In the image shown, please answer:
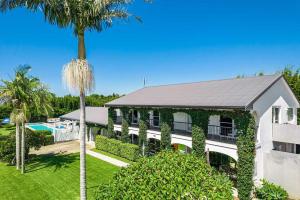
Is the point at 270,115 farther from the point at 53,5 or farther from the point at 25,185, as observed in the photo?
the point at 25,185

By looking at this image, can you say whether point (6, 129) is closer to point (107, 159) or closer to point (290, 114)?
point (107, 159)

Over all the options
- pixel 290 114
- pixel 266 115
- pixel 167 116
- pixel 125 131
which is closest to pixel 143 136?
pixel 125 131

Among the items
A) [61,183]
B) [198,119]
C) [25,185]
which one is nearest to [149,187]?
[198,119]

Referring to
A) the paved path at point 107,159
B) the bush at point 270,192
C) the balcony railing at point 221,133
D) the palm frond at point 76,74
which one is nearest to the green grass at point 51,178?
the paved path at point 107,159

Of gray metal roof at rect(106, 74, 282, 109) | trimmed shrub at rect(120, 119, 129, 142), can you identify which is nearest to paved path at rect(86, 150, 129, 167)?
trimmed shrub at rect(120, 119, 129, 142)

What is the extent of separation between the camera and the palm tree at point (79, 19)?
1250 cm

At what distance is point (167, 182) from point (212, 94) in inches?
589

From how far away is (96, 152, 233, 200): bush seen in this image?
7434 millimetres

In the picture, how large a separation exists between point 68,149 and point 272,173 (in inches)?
972

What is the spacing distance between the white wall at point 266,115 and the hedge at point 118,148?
12394mm

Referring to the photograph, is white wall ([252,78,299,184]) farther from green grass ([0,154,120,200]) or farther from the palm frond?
the palm frond

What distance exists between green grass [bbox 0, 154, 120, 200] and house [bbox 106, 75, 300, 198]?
7324mm

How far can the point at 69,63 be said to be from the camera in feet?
42.5

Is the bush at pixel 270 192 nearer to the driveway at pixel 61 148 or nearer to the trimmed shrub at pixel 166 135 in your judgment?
the trimmed shrub at pixel 166 135
